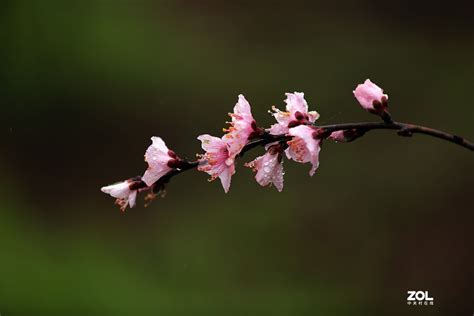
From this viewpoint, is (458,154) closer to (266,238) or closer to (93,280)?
(266,238)

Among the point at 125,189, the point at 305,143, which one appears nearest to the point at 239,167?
the point at 125,189

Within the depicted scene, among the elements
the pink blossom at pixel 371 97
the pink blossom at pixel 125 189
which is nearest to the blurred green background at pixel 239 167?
the pink blossom at pixel 125 189

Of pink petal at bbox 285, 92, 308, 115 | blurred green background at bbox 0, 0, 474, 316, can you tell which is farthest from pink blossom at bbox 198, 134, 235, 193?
blurred green background at bbox 0, 0, 474, 316

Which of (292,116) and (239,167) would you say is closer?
(292,116)

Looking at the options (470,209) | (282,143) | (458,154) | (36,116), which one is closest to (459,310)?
(470,209)

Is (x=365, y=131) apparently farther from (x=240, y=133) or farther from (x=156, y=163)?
(x=156, y=163)

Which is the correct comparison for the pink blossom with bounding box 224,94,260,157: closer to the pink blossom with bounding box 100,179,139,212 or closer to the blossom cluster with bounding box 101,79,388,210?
the blossom cluster with bounding box 101,79,388,210

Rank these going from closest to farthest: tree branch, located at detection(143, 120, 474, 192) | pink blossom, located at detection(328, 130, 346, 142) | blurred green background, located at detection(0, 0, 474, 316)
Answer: tree branch, located at detection(143, 120, 474, 192), pink blossom, located at detection(328, 130, 346, 142), blurred green background, located at detection(0, 0, 474, 316)
